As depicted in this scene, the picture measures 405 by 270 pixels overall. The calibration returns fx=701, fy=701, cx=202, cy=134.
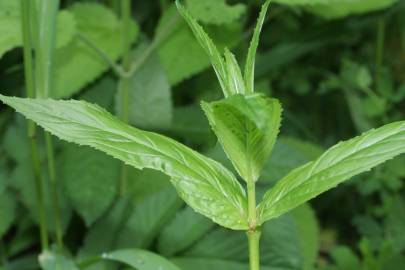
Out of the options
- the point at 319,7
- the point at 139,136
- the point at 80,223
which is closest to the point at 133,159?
the point at 139,136

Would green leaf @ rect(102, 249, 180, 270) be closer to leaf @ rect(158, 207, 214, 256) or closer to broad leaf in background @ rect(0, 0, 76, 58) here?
leaf @ rect(158, 207, 214, 256)

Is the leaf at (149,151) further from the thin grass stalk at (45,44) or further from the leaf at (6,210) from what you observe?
the leaf at (6,210)

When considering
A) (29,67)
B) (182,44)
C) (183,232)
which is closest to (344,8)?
(182,44)

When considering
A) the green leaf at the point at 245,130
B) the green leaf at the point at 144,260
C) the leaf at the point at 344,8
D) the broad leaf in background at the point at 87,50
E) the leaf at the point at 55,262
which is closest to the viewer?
the green leaf at the point at 245,130

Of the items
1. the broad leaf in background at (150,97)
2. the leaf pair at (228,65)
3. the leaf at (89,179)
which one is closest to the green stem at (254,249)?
the leaf pair at (228,65)

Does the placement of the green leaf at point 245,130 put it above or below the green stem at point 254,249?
above

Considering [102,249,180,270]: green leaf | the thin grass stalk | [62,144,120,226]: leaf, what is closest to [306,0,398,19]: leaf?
[62,144,120,226]: leaf
